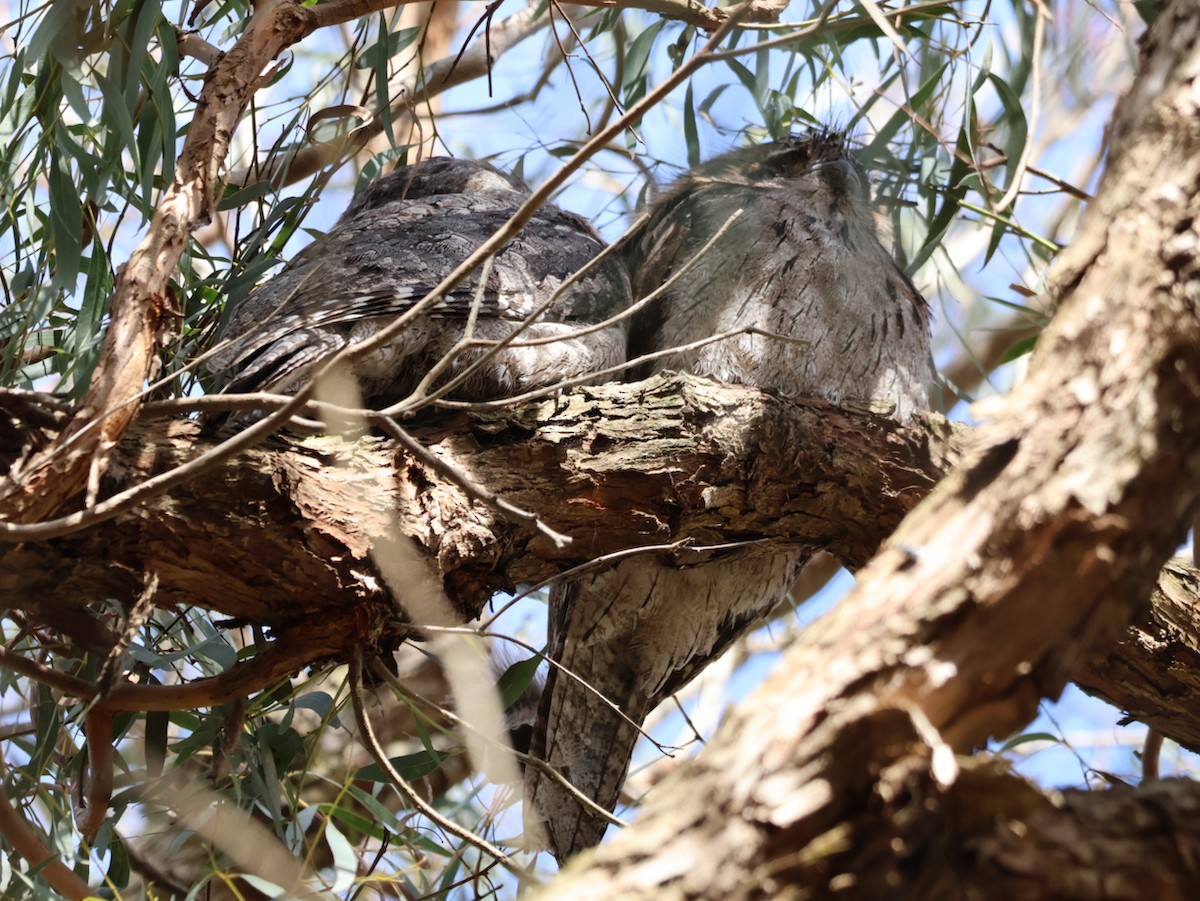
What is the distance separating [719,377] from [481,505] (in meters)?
0.81

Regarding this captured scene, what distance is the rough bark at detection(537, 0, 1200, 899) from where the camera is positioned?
2.92 feet

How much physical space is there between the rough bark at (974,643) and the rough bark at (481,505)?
38.3 inches

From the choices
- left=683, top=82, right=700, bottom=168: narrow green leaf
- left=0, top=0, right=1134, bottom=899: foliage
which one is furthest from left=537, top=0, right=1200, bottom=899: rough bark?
left=683, top=82, right=700, bottom=168: narrow green leaf

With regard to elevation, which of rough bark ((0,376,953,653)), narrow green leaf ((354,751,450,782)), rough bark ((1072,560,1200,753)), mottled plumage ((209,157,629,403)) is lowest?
rough bark ((1072,560,1200,753))

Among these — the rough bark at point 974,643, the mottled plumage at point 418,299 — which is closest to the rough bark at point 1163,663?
the mottled plumage at point 418,299

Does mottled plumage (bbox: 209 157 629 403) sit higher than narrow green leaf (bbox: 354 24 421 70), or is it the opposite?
narrow green leaf (bbox: 354 24 421 70)

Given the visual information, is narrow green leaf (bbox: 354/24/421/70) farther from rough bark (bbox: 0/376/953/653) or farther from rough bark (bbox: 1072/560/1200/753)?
rough bark (bbox: 1072/560/1200/753)

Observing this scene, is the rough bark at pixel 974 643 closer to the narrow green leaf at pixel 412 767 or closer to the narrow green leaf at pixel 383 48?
the narrow green leaf at pixel 412 767

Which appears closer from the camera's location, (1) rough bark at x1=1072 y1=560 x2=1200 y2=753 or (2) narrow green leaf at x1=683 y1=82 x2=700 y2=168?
(1) rough bark at x1=1072 y1=560 x2=1200 y2=753

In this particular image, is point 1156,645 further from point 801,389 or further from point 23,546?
point 23,546

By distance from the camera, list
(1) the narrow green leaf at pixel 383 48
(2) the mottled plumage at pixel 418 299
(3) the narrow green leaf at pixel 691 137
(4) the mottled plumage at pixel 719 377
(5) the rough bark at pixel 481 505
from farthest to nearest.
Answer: (3) the narrow green leaf at pixel 691 137
(4) the mottled plumage at pixel 719 377
(1) the narrow green leaf at pixel 383 48
(2) the mottled plumage at pixel 418 299
(5) the rough bark at pixel 481 505

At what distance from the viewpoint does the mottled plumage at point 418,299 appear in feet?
6.83

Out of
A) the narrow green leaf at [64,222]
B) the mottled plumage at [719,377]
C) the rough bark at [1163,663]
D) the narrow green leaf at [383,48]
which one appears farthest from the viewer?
the mottled plumage at [719,377]

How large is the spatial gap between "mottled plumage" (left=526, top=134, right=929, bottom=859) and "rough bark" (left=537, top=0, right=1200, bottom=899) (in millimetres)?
1466
